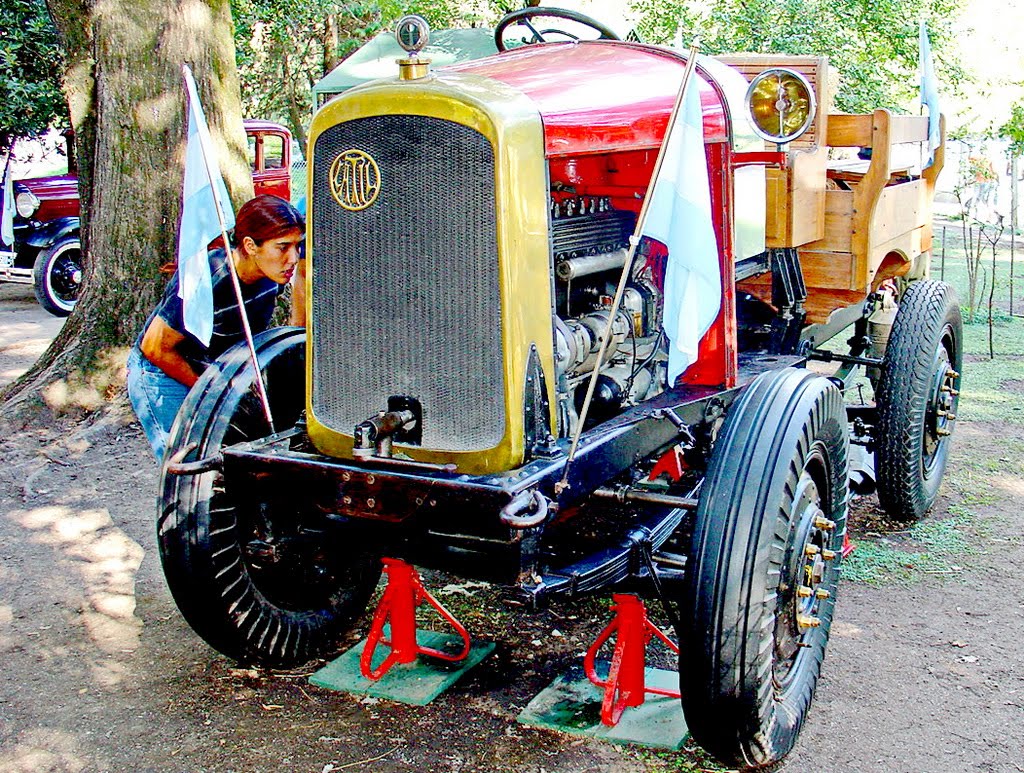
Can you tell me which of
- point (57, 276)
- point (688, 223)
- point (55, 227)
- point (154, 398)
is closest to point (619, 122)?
point (688, 223)

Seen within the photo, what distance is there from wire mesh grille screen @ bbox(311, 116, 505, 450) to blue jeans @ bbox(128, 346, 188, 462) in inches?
46.2

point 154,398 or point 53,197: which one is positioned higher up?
point 53,197

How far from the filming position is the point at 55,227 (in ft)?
40.0

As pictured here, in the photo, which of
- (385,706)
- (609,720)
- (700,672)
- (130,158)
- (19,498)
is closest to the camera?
(700,672)

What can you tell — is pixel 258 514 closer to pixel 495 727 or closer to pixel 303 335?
pixel 303 335

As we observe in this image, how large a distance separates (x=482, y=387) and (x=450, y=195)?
0.52 meters

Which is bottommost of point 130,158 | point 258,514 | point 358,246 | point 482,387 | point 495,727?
point 495,727

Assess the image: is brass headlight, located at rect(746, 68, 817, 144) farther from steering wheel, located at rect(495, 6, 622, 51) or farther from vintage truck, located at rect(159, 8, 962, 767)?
steering wheel, located at rect(495, 6, 622, 51)

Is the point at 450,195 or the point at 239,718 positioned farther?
the point at 239,718

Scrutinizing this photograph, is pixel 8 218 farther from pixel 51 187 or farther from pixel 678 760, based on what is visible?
pixel 678 760

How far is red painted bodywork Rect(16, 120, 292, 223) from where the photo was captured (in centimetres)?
1206

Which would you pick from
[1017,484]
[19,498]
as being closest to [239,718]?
[19,498]

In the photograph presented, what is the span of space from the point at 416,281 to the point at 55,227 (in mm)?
10737

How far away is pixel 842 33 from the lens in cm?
1226
